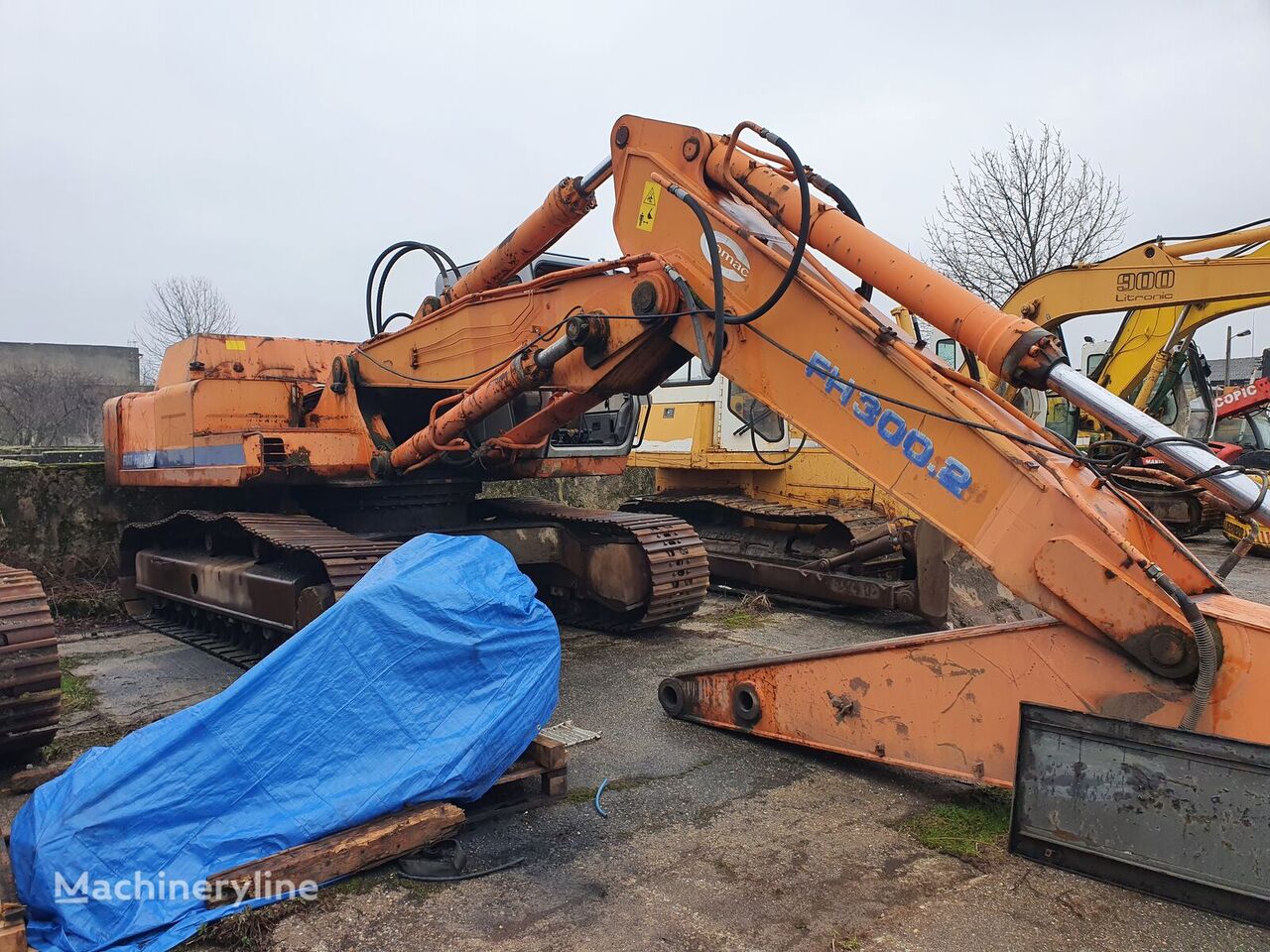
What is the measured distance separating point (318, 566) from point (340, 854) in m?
2.72

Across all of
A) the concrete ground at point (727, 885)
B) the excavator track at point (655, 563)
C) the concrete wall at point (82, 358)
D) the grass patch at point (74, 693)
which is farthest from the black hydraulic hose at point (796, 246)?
the concrete wall at point (82, 358)

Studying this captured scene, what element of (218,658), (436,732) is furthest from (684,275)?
(218,658)

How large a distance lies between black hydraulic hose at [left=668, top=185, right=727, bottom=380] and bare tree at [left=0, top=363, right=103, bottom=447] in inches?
1060

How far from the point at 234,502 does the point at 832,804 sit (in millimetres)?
5304

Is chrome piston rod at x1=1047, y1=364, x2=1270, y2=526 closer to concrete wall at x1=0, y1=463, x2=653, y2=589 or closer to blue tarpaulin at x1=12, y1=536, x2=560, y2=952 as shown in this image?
blue tarpaulin at x1=12, y1=536, x2=560, y2=952

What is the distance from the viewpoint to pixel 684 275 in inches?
167

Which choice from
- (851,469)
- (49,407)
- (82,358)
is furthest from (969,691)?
(82,358)

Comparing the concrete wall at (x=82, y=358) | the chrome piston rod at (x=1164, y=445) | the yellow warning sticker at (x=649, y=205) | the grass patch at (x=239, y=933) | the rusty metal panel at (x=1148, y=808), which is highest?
the concrete wall at (x=82, y=358)

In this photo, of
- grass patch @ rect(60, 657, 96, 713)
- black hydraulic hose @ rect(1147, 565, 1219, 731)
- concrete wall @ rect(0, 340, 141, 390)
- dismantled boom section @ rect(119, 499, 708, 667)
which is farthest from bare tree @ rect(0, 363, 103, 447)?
black hydraulic hose @ rect(1147, 565, 1219, 731)

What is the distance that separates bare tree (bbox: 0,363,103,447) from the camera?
28531 millimetres

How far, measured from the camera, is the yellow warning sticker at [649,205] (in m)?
4.35

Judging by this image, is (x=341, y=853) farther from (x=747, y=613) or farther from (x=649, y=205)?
(x=747, y=613)

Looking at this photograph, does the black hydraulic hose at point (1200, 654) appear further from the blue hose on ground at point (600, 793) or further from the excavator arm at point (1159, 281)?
the excavator arm at point (1159, 281)

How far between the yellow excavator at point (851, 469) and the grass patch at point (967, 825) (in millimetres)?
2163
